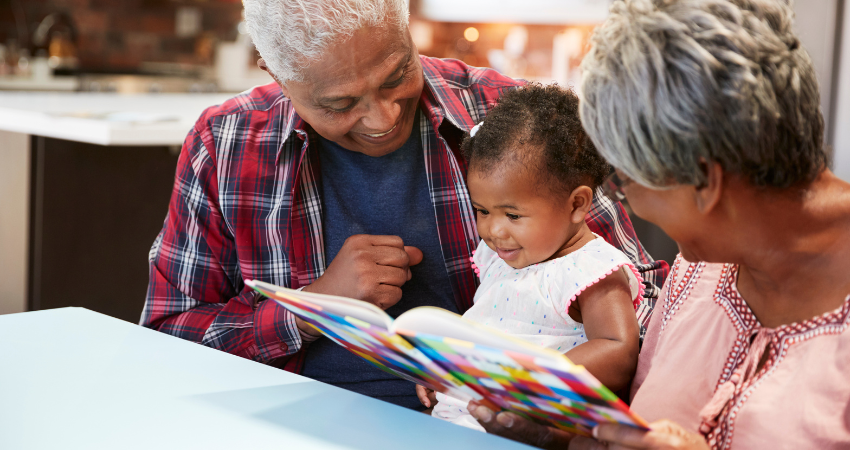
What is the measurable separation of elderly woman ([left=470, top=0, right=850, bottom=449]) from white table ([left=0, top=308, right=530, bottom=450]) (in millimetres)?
267

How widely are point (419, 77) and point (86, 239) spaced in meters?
1.87

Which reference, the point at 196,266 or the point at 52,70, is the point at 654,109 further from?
the point at 52,70

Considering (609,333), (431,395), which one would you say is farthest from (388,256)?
(609,333)

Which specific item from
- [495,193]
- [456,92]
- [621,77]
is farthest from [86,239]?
[621,77]

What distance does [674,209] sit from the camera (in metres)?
0.84

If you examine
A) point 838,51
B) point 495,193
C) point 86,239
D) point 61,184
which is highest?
point 838,51

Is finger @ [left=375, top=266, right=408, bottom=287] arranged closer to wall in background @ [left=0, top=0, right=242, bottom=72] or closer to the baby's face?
the baby's face

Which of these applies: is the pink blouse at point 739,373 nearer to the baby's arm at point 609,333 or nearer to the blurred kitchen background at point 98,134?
the baby's arm at point 609,333

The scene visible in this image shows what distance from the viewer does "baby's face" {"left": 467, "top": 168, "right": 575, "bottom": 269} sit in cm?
128

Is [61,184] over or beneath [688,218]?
beneath

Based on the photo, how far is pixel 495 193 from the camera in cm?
130

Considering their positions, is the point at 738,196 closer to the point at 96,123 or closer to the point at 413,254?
the point at 413,254

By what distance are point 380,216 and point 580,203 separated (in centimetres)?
41

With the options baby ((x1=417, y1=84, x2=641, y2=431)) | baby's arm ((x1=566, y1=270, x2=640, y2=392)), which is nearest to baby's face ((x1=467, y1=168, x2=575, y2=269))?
baby ((x1=417, y1=84, x2=641, y2=431))
